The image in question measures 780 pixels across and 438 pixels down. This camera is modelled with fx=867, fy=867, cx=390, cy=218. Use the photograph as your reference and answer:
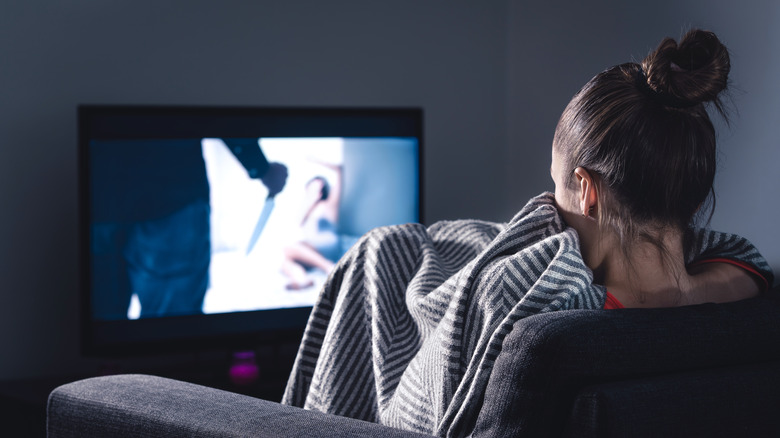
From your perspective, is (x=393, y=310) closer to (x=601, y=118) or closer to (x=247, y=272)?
(x=601, y=118)

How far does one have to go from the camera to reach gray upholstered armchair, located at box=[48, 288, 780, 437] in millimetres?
887

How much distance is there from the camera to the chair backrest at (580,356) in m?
0.89

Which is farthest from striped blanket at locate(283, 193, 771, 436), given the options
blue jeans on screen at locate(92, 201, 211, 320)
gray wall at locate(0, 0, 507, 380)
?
gray wall at locate(0, 0, 507, 380)

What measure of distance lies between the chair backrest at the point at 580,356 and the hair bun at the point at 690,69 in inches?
10.9

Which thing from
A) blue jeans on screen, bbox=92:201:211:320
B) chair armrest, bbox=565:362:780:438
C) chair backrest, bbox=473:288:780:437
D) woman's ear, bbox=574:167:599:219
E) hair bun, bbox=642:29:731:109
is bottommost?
blue jeans on screen, bbox=92:201:211:320

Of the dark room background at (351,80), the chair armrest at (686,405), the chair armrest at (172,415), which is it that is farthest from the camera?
the dark room background at (351,80)

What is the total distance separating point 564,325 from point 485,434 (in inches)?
6.1

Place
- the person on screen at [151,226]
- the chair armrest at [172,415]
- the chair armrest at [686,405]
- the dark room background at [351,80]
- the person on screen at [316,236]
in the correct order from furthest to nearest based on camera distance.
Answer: the person on screen at [316,236] < the person on screen at [151,226] < the dark room background at [351,80] < the chair armrest at [172,415] < the chair armrest at [686,405]

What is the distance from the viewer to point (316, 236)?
288 cm

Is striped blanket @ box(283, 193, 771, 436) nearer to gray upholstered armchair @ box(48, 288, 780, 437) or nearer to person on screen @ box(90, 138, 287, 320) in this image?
gray upholstered armchair @ box(48, 288, 780, 437)

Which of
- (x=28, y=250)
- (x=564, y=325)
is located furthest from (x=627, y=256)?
(x=28, y=250)

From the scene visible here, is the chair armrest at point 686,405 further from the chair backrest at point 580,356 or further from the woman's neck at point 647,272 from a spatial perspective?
the woman's neck at point 647,272

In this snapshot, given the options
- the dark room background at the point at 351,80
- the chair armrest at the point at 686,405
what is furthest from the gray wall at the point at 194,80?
the chair armrest at the point at 686,405

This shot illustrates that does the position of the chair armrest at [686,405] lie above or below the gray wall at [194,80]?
below
